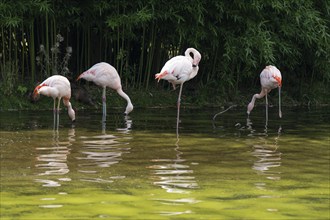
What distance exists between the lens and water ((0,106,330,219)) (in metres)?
5.11

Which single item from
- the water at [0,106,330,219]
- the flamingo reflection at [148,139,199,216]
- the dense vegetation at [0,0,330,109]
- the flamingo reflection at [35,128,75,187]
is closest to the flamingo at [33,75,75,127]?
the water at [0,106,330,219]

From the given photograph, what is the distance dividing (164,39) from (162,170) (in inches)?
375

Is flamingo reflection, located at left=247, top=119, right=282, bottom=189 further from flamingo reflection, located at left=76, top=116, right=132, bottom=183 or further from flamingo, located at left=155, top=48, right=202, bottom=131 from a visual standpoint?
flamingo, located at left=155, top=48, right=202, bottom=131

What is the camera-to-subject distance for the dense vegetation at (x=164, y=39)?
572 inches

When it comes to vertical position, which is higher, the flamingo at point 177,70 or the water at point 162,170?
the flamingo at point 177,70

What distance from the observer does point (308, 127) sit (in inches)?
442

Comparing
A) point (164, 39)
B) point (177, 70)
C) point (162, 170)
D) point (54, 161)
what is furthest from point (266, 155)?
point (164, 39)

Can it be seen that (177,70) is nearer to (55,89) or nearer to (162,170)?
(55,89)

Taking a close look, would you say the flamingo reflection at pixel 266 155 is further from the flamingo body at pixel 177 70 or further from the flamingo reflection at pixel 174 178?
the flamingo body at pixel 177 70

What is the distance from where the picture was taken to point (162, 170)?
6.74 metres

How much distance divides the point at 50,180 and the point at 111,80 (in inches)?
270

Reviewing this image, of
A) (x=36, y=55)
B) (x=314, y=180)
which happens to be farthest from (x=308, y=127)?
(x=36, y=55)

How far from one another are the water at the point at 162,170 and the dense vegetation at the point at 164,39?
322 cm

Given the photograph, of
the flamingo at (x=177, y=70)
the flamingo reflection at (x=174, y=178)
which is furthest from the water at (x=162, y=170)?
the flamingo at (x=177, y=70)
